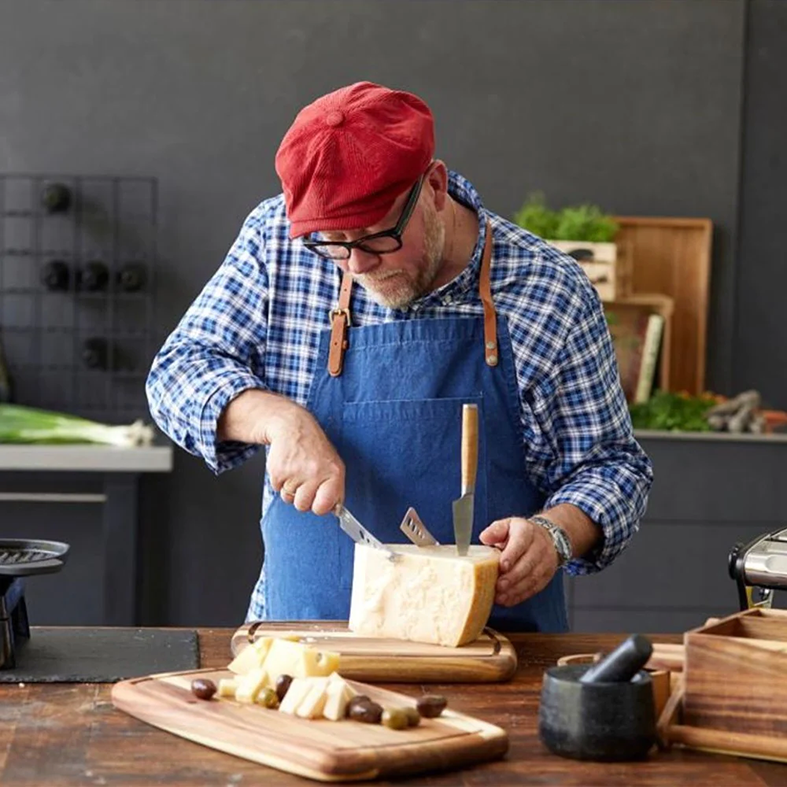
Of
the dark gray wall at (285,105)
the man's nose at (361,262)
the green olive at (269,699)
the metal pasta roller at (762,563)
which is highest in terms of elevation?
the dark gray wall at (285,105)

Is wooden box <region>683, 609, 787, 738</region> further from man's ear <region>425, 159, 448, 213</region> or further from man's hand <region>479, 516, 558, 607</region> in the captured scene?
man's ear <region>425, 159, 448, 213</region>

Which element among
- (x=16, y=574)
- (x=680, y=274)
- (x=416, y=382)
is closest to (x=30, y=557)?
(x=16, y=574)

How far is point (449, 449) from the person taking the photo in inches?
93.3

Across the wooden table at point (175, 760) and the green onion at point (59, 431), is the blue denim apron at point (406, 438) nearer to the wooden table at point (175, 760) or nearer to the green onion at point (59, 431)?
the wooden table at point (175, 760)

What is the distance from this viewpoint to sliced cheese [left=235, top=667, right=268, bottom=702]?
1.73 m

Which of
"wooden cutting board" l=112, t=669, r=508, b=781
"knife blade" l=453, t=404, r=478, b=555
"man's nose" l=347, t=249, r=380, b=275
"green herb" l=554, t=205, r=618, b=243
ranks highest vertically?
"green herb" l=554, t=205, r=618, b=243

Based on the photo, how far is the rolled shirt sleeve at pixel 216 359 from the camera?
231 centimetres

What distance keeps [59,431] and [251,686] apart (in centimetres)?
302

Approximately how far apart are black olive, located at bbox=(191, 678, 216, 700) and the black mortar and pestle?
400mm

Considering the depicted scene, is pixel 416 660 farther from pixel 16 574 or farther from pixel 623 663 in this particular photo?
pixel 16 574

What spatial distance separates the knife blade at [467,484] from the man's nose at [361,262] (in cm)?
28

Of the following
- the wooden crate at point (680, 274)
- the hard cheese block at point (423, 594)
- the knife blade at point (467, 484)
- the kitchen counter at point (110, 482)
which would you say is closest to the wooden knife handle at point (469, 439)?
the knife blade at point (467, 484)

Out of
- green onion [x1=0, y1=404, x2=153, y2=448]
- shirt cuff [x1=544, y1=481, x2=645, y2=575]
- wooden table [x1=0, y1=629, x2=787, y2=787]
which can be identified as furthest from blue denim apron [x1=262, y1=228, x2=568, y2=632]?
green onion [x1=0, y1=404, x2=153, y2=448]

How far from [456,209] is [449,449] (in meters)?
0.41
